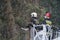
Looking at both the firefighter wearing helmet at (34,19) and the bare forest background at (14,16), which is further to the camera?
the firefighter wearing helmet at (34,19)

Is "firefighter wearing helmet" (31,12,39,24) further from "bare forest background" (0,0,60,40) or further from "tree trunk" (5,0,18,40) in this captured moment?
"tree trunk" (5,0,18,40)

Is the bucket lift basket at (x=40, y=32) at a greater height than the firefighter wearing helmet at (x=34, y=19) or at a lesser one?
lesser

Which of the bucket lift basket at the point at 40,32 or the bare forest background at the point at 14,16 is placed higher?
the bare forest background at the point at 14,16

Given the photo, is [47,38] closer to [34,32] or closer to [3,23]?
[34,32]

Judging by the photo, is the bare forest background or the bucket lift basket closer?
the bare forest background

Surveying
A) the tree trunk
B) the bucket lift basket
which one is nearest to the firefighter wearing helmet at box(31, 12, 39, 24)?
the bucket lift basket

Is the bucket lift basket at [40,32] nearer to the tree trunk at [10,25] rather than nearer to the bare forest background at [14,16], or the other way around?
the bare forest background at [14,16]

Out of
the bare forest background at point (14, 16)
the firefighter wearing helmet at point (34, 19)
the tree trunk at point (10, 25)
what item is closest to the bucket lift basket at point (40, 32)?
the firefighter wearing helmet at point (34, 19)

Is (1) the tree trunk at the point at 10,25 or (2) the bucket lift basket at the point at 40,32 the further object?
(2) the bucket lift basket at the point at 40,32

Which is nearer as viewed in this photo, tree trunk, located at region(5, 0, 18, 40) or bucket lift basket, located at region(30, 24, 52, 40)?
tree trunk, located at region(5, 0, 18, 40)

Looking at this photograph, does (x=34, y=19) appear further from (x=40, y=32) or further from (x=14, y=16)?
(x=14, y=16)

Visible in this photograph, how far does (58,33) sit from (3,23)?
1391mm

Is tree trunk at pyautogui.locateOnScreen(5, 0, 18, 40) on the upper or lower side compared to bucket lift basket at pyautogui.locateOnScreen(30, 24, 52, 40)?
upper

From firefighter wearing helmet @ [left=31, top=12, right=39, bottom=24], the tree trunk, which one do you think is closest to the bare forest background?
the tree trunk
